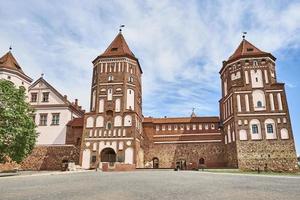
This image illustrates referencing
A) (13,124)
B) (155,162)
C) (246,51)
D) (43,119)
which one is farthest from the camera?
(155,162)

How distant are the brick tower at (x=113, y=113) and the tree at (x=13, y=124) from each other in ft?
46.0

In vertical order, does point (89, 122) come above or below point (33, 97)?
below

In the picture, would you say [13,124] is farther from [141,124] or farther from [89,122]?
[141,124]

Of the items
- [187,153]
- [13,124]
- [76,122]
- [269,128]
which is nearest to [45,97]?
[76,122]

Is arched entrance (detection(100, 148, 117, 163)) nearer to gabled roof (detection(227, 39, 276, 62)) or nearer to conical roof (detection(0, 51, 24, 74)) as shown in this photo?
conical roof (detection(0, 51, 24, 74))

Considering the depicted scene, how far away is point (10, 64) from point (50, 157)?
15.6m

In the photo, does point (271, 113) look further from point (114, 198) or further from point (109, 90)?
point (114, 198)

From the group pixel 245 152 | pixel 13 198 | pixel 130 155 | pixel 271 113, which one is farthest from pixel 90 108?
pixel 13 198

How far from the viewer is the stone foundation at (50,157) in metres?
39.8

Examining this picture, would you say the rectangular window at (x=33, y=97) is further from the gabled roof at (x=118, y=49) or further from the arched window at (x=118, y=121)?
the arched window at (x=118, y=121)

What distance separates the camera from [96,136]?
39594 mm

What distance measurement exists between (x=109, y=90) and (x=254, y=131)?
74.9 feet

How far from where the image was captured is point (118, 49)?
44750mm

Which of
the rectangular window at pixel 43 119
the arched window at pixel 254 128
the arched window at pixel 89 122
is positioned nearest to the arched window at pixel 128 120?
the arched window at pixel 89 122
